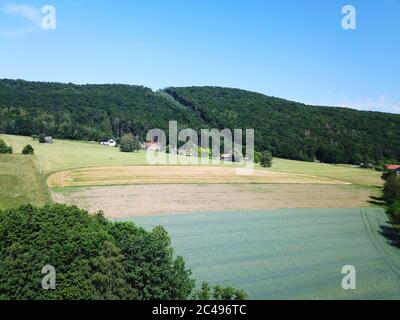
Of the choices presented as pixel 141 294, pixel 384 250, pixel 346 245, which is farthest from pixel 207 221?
pixel 141 294

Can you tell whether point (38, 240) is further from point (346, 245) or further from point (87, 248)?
point (346, 245)

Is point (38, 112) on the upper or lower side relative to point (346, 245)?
upper

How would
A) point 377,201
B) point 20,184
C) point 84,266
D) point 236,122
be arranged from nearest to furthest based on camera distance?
point 84,266 < point 20,184 < point 377,201 < point 236,122

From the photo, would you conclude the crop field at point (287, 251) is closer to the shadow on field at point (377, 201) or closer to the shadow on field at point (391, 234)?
the shadow on field at point (391, 234)

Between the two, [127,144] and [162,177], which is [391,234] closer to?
[162,177]

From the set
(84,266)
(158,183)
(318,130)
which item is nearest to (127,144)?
(158,183)

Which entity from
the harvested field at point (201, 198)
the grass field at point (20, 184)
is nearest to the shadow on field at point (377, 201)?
the harvested field at point (201, 198)

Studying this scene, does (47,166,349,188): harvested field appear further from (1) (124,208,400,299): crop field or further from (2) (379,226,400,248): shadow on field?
(2) (379,226,400,248): shadow on field
